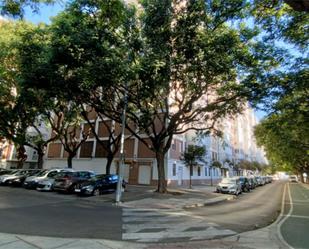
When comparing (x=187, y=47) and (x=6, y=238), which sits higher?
(x=187, y=47)

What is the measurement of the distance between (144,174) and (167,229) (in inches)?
947

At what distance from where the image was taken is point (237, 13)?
1275cm

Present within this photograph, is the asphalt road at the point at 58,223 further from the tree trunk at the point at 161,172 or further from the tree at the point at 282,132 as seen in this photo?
the tree at the point at 282,132

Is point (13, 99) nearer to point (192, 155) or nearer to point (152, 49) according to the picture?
point (152, 49)

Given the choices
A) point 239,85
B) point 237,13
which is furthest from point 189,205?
point 237,13

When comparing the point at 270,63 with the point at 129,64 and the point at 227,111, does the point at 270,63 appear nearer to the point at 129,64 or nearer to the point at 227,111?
the point at 227,111

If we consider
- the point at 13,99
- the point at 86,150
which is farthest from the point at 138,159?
the point at 13,99

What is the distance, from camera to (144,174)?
3319cm

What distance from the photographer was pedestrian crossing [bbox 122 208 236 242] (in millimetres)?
8148

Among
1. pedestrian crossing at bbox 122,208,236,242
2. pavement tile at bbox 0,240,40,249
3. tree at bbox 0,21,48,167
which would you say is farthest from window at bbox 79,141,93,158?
pavement tile at bbox 0,240,40,249

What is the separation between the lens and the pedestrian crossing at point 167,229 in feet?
26.7

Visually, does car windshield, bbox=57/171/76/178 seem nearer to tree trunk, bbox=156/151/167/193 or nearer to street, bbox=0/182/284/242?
tree trunk, bbox=156/151/167/193

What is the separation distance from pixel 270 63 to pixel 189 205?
9901 millimetres

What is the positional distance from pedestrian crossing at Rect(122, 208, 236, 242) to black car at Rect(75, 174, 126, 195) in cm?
854
